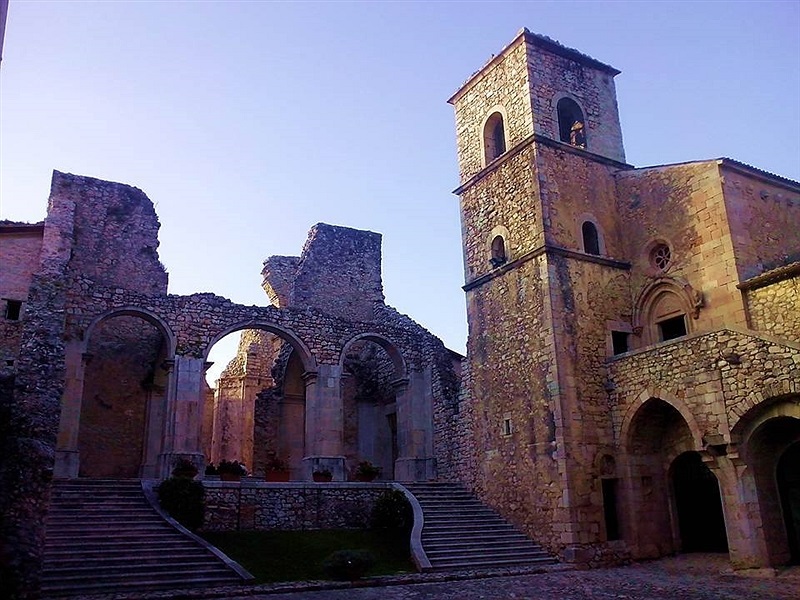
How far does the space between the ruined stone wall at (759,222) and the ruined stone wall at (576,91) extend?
363 centimetres

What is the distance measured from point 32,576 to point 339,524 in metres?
8.10

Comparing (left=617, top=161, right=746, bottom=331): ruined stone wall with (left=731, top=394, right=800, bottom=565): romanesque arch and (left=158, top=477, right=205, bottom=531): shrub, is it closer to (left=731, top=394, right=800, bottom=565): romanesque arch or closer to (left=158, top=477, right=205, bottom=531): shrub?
(left=731, top=394, right=800, bottom=565): romanesque arch

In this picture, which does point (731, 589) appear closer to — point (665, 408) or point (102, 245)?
point (665, 408)

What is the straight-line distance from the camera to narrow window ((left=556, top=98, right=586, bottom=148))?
18.9 metres

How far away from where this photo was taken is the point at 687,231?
16906 mm

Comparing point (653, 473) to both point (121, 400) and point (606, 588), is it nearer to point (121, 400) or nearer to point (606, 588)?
point (606, 588)

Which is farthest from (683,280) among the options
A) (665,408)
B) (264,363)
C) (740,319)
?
(264,363)

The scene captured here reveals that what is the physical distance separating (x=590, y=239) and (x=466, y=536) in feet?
A: 27.0

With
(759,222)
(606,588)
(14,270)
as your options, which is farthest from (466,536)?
(14,270)

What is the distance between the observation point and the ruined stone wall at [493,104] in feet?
61.1

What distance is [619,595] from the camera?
35.3 feet

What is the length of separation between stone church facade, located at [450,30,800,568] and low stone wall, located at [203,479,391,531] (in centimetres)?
344

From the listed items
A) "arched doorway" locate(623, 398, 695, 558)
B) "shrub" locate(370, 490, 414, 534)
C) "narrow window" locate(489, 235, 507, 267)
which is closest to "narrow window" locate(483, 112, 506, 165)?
"narrow window" locate(489, 235, 507, 267)

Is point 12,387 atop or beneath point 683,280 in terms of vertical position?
beneath
